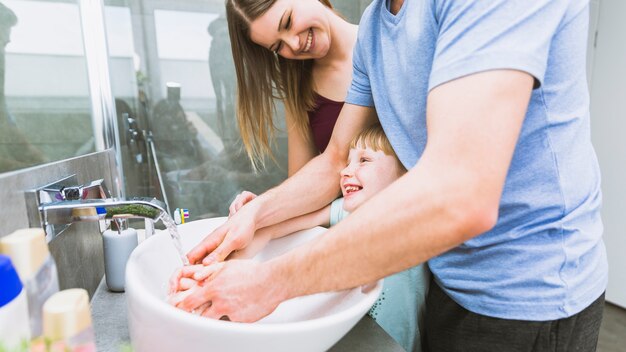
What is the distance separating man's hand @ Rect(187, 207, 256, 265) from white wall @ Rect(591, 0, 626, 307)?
231 centimetres

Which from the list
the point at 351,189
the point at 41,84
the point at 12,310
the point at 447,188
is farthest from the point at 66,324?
the point at 351,189

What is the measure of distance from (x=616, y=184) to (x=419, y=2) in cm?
225

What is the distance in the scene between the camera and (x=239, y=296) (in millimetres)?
491

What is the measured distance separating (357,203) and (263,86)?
0.55 metres

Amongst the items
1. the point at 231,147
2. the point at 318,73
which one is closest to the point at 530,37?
the point at 318,73

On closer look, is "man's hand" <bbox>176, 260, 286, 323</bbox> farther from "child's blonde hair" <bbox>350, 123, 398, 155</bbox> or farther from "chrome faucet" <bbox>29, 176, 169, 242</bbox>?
"child's blonde hair" <bbox>350, 123, 398, 155</bbox>

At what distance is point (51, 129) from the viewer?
2.64ft

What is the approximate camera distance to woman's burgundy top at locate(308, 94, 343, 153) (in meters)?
1.30

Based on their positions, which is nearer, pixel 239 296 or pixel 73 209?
pixel 239 296

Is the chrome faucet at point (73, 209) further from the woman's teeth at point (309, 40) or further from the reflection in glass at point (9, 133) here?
the woman's teeth at point (309, 40)

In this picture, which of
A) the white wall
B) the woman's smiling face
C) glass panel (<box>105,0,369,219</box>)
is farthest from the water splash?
the white wall

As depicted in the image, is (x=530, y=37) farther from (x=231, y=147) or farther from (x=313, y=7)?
(x=231, y=147)

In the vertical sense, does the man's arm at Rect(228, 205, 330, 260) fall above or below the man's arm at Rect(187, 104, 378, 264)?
below

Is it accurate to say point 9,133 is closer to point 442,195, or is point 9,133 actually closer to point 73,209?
point 73,209
